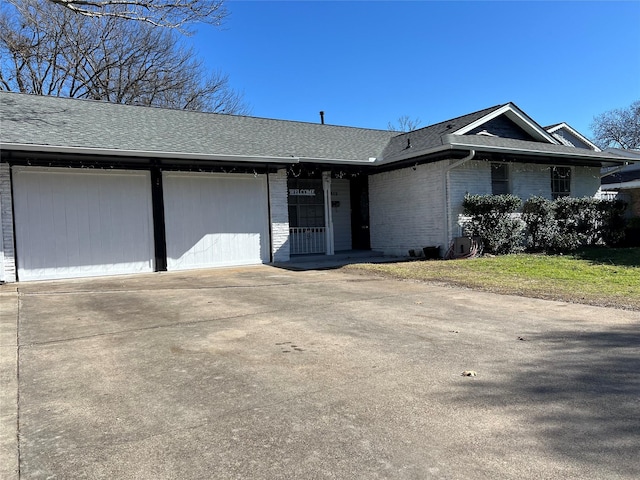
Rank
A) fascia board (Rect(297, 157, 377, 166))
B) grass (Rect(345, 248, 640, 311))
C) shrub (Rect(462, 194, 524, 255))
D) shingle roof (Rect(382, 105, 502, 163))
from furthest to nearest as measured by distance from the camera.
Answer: shingle roof (Rect(382, 105, 502, 163)) < fascia board (Rect(297, 157, 377, 166)) < shrub (Rect(462, 194, 524, 255)) < grass (Rect(345, 248, 640, 311))

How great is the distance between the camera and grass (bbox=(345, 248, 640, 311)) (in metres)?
7.95

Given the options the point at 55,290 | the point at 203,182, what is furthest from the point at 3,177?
the point at 203,182

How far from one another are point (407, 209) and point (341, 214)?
2.85m

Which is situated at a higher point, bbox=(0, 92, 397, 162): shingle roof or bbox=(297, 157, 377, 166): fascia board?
bbox=(0, 92, 397, 162): shingle roof

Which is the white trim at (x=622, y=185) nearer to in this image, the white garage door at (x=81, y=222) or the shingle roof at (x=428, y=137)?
the shingle roof at (x=428, y=137)

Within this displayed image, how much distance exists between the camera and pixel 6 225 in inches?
416

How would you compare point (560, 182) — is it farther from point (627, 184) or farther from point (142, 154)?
point (142, 154)

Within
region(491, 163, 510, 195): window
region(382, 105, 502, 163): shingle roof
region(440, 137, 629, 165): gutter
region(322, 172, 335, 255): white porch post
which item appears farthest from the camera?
region(322, 172, 335, 255): white porch post

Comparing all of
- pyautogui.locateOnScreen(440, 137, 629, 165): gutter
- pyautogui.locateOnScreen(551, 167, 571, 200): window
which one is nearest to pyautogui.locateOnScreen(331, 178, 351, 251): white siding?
pyautogui.locateOnScreen(440, 137, 629, 165): gutter

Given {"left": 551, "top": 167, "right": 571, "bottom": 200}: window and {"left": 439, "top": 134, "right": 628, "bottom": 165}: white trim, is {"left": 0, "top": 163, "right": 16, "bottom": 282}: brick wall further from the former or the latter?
{"left": 551, "top": 167, "right": 571, "bottom": 200}: window

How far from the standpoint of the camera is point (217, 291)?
8938 mm

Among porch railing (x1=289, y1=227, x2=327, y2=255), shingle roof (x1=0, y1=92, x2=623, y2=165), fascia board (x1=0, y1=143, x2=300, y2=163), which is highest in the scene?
shingle roof (x1=0, y1=92, x2=623, y2=165)

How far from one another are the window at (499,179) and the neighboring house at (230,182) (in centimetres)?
4

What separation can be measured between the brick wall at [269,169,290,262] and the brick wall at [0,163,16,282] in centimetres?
644
